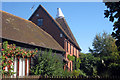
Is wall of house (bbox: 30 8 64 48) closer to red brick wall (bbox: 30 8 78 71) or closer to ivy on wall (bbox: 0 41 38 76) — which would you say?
red brick wall (bbox: 30 8 78 71)

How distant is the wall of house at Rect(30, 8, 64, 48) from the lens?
26.1 meters

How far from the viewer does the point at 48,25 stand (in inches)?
1052

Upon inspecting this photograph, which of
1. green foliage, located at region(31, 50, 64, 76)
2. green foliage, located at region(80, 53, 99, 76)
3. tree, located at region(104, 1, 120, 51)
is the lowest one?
green foliage, located at region(80, 53, 99, 76)

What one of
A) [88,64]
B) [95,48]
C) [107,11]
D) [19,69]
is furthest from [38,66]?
[95,48]

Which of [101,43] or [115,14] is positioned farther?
[101,43]

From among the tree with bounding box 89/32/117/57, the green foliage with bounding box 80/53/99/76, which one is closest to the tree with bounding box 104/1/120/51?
the green foliage with bounding box 80/53/99/76

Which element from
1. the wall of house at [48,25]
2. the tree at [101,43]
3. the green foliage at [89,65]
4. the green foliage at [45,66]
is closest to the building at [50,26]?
the wall of house at [48,25]

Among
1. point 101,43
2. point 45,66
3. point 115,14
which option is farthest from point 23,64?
point 101,43

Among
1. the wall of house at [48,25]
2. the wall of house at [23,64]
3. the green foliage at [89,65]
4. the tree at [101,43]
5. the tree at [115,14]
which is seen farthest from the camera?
the tree at [101,43]

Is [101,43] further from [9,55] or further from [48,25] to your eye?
[9,55]

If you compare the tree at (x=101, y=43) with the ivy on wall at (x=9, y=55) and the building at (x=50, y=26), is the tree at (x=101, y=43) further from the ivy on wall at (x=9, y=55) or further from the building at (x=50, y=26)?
the ivy on wall at (x=9, y=55)

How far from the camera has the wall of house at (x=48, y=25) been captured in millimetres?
26078

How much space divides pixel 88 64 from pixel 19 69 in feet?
62.5

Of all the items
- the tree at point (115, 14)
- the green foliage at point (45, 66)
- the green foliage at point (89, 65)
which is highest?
the tree at point (115, 14)
